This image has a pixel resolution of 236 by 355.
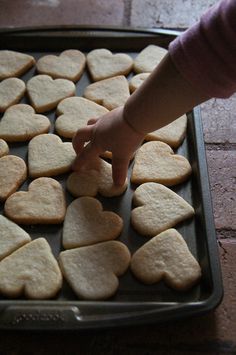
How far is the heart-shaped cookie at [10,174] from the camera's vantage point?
0.76m

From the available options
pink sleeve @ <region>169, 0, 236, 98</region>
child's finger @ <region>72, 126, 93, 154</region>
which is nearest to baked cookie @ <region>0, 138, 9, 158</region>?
child's finger @ <region>72, 126, 93, 154</region>

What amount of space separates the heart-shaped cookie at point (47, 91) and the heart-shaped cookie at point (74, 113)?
23 mm

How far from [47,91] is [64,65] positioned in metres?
0.09

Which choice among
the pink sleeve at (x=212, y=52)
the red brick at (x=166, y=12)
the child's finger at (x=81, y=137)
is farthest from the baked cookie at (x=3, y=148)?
the red brick at (x=166, y=12)

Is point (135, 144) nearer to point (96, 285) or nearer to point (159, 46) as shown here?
point (96, 285)

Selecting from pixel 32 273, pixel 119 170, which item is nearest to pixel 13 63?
pixel 119 170

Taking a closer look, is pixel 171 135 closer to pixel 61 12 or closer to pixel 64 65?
pixel 64 65

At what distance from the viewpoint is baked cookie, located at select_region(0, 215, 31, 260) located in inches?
27.1

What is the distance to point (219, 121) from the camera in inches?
36.0

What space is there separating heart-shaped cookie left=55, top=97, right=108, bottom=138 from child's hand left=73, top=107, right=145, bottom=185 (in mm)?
72

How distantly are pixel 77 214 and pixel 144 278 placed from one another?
15 centimetres

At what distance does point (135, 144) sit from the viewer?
708mm

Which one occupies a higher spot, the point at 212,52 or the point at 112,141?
the point at 212,52

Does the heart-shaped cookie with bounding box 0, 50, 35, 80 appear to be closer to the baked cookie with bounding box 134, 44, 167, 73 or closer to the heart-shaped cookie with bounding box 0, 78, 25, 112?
the heart-shaped cookie with bounding box 0, 78, 25, 112
